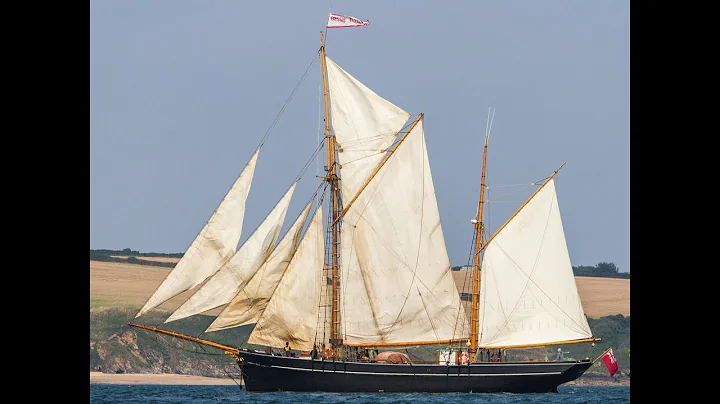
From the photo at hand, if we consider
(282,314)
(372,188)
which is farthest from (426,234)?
(282,314)

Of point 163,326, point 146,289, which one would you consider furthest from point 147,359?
point 146,289

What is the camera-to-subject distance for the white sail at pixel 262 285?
5850 centimetres

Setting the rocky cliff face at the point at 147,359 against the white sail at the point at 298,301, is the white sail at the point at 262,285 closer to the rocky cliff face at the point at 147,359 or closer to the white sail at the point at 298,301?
the white sail at the point at 298,301

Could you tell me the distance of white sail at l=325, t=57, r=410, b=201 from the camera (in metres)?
63.2

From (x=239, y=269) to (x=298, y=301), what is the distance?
13.2 feet

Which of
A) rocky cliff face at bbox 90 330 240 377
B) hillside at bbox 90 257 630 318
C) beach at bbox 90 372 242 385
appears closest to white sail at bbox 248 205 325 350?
beach at bbox 90 372 242 385

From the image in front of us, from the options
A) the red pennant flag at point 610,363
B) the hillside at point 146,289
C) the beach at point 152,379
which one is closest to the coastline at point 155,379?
the beach at point 152,379

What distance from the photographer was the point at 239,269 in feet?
189

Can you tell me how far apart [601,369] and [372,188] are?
76366 mm

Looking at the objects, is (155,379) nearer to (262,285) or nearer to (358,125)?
(262,285)

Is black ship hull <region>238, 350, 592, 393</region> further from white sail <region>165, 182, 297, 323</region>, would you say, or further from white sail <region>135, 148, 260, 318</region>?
white sail <region>135, 148, 260, 318</region>

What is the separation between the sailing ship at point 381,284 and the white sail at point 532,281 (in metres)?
0.06
